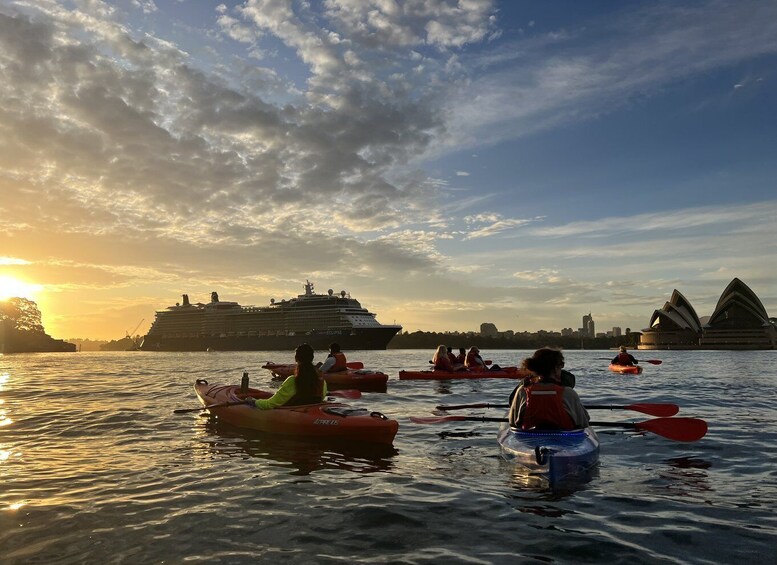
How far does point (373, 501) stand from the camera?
6.31 meters

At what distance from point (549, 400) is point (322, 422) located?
4.36m

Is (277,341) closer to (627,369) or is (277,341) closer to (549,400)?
(627,369)

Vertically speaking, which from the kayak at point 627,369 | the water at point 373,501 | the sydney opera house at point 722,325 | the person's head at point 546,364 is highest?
the sydney opera house at point 722,325

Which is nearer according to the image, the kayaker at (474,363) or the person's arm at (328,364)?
the person's arm at (328,364)

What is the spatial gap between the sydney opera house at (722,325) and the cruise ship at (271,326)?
66188 millimetres

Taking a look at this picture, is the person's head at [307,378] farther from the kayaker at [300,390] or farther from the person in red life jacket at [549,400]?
the person in red life jacket at [549,400]

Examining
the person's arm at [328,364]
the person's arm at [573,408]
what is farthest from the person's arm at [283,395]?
the person's arm at [328,364]

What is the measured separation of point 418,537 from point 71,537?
336 cm

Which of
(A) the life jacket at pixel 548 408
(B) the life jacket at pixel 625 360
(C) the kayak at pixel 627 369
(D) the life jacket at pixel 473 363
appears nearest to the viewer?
(A) the life jacket at pixel 548 408

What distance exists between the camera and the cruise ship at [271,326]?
3652 inches

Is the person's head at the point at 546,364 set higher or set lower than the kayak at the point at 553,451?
higher

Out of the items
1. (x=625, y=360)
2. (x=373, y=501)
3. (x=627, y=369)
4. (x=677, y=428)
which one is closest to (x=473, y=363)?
(x=627, y=369)

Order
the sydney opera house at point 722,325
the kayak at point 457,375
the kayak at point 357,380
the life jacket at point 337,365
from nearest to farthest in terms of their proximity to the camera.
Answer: the kayak at point 357,380
the life jacket at point 337,365
the kayak at point 457,375
the sydney opera house at point 722,325

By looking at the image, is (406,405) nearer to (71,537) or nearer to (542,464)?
(542,464)
